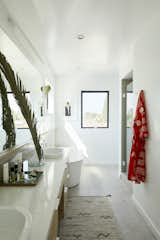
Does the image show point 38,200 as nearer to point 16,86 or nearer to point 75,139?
point 16,86

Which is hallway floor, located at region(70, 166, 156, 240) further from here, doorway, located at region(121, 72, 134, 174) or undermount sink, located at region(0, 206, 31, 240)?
undermount sink, located at region(0, 206, 31, 240)

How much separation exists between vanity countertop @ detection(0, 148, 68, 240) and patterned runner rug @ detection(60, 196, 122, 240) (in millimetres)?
975

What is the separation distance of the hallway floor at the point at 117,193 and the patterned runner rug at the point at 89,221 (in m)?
0.12

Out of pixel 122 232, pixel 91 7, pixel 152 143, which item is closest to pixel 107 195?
pixel 122 232

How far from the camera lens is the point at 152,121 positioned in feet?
9.78

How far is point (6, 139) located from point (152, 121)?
5.77 ft

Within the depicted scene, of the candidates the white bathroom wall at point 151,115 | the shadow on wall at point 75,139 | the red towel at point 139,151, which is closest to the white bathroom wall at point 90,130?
the shadow on wall at point 75,139

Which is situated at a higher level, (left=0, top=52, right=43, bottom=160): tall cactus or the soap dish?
(left=0, top=52, right=43, bottom=160): tall cactus

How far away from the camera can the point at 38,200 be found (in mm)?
1661

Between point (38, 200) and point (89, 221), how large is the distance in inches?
71.5

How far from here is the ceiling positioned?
8.22ft

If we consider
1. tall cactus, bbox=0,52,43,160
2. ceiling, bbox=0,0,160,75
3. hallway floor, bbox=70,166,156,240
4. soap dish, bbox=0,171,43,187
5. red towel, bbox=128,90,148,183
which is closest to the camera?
tall cactus, bbox=0,52,43,160

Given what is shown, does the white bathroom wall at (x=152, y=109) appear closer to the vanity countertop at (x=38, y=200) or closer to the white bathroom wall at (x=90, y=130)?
the vanity countertop at (x=38, y=200)

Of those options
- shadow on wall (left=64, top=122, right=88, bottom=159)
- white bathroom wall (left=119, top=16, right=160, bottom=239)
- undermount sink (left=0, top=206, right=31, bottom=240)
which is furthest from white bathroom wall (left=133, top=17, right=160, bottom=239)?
shadow on wall (left=64, top=122, right=88, bottom=159)
